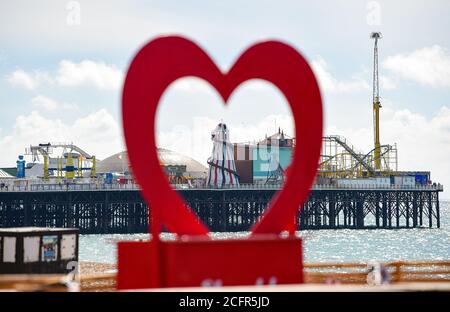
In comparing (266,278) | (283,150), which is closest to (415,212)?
(283,150)

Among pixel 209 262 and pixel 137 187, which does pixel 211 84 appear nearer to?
pixel 209 262

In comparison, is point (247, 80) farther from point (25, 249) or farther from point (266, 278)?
point (25, 249)

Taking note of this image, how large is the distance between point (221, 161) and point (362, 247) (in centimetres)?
3093

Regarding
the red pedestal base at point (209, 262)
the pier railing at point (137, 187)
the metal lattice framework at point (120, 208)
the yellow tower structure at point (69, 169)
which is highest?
the yellow tower structure at point (69, 169)

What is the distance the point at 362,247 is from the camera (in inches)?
2586

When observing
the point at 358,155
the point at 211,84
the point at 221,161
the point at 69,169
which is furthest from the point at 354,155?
the point at 211,84

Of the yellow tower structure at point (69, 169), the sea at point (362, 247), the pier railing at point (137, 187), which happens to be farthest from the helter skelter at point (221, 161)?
the yellow tower structure at point (69, 169)

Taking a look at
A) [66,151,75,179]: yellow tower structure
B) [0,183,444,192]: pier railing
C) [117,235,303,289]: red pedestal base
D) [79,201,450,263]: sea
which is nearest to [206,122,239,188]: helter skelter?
[0,183,444,192]: pier railing

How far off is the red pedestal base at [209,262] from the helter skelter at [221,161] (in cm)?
7533

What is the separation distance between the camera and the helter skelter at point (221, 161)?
93.2 metres

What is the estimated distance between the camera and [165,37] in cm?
1611

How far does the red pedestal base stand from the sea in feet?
90.4

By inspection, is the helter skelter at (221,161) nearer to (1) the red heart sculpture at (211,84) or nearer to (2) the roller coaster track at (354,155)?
(2) the roller coaster track at (354,155)
